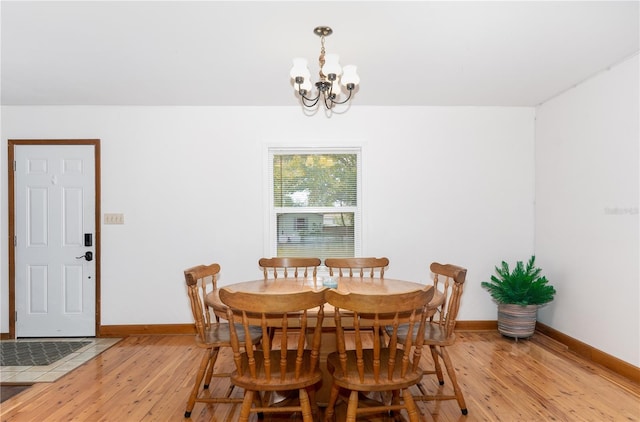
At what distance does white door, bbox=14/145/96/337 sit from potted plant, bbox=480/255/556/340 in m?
4.28

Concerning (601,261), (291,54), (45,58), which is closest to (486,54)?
(291,54)

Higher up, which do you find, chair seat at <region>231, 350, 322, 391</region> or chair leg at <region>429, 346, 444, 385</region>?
chair seat at <region>231, 350, 322, 391</region>

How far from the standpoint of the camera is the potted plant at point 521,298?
3.61 m

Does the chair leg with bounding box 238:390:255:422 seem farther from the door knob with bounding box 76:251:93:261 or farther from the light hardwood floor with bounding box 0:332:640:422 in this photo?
the door knob with bounding box 76:251:93:261

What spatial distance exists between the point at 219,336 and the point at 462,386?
1.78m

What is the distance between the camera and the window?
4.14 metres

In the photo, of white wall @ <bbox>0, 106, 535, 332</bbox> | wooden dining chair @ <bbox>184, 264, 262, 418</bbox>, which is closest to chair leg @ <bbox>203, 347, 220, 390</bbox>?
wooden dining chair @ <bbox>184, 264, 262, 418</bbox>

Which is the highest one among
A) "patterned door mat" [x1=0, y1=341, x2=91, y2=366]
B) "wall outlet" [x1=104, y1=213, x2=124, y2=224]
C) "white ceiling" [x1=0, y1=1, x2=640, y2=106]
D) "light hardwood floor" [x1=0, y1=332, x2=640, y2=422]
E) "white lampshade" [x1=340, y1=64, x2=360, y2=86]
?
"white ceiling" [x1=0, y1=1, x2=640, y2=106]

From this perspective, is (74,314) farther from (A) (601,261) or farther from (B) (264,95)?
(A) (601,261)

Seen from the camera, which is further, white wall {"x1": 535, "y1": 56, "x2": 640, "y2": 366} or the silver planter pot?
the silver planter pot

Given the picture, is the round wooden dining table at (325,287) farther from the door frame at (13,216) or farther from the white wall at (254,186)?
the door frame at (13,216)

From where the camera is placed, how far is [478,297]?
4105 millimetres

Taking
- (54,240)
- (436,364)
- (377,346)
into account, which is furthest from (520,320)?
(54,240)

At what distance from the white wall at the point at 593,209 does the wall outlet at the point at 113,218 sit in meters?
4.51
